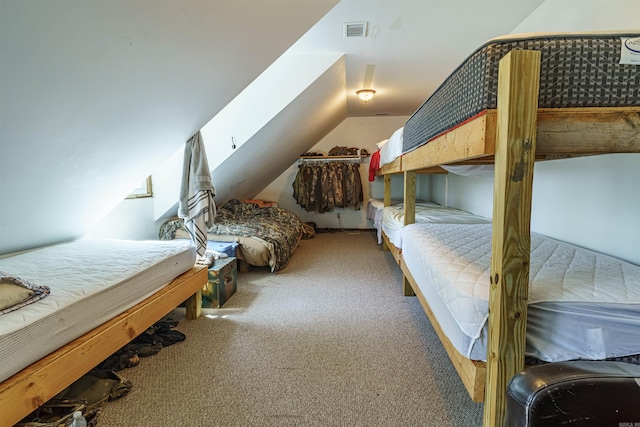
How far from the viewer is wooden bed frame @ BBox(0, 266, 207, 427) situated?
943 millimetres

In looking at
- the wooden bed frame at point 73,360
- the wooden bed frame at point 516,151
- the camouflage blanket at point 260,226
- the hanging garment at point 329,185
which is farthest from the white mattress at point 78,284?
the hanging garment at point 329,185

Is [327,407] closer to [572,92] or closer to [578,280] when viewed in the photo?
[578,280]

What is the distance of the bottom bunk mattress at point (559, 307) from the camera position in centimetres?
89

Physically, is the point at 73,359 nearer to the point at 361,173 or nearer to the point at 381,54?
the point at 381,54

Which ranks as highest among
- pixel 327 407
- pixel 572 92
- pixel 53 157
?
pixel 572 92

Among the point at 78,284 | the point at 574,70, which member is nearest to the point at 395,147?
the point at 574,70

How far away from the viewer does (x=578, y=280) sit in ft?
3.49

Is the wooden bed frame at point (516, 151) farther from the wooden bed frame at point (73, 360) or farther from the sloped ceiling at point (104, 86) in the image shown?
the wooden bed frame at point (73, 360)

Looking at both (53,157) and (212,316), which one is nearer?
(53,157)

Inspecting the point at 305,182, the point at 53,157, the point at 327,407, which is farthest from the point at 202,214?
the point at 305,182

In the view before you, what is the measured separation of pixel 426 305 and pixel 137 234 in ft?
8.83

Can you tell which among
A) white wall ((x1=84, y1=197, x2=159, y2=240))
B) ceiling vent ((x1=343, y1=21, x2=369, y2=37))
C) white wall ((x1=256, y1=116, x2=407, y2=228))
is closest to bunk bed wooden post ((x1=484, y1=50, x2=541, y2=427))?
ceiling vent ((x1=343, y1=21, x2=369, y2=37))

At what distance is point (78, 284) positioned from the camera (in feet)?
4.34

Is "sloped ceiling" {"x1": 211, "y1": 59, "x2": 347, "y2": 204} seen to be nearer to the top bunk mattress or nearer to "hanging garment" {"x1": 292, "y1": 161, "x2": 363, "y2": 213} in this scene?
"hanging garment" {"x1": 292, "y1": 161, "x2": 363, "y2": 213}
